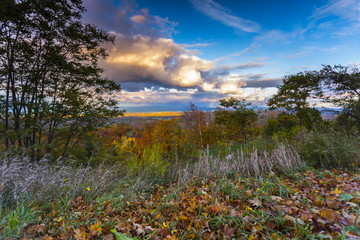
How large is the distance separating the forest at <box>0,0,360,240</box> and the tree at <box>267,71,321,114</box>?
6 centimetres

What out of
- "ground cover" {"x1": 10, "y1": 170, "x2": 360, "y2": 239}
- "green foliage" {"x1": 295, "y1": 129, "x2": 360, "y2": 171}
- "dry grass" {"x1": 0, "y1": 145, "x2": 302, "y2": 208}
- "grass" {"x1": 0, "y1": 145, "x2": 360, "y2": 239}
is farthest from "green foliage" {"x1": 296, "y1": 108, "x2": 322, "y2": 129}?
"ground cover" {"x1": 10, "y1": 170, "x2": 360, "y2": 239}

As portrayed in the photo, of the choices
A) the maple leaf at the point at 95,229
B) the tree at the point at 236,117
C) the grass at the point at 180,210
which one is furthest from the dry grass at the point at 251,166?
the tree at the point at 236,117

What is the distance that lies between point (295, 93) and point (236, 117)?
12.9 ft

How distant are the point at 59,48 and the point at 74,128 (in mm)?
3840

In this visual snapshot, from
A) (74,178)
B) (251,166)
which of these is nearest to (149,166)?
(74,178)

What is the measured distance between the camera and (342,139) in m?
4.63

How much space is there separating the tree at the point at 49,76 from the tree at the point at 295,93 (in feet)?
32.2

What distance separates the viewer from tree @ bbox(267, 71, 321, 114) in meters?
9.84

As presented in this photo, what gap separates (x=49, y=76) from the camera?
774 centimetres

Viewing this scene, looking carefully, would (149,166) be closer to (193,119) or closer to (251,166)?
(251,166)

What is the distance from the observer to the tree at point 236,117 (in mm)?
9403

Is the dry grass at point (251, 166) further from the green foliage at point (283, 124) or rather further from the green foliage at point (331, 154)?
the green foliage at point (283, 124)

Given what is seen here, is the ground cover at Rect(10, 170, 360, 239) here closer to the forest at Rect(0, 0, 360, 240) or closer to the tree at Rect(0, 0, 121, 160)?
the forest at Rect(0, 0, 360, 240)

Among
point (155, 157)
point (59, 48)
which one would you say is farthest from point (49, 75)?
point (155, 157)
